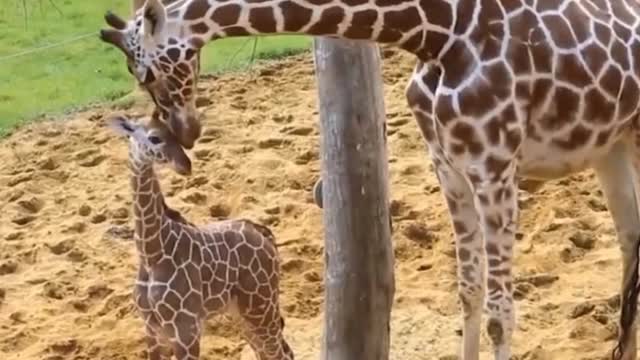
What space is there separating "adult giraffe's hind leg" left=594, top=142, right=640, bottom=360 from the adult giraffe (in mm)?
141

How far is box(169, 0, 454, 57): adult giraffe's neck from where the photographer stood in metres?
2.65

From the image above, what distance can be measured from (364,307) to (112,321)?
1.32 meters

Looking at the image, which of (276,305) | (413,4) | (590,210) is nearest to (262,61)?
(590,210)

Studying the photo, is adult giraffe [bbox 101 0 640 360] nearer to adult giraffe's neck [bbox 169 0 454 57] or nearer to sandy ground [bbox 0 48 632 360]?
adult giraffe's neck [bbox 169 0 454 57]

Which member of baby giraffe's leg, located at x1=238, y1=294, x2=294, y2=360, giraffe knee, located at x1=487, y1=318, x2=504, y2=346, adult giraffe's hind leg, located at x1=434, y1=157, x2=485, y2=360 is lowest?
baby giraffe's leg, located at x1=238, y1=294, x2=294, y2=360

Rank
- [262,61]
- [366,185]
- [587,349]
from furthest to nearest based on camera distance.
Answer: [262,61]
[587,349]
[366,185]

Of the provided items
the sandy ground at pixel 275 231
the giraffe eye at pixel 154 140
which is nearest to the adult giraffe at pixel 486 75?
the giraffe eye at pixel 154 140

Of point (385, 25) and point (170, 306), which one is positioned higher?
point (385, 25)

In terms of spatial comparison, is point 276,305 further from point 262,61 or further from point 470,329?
point 262,61

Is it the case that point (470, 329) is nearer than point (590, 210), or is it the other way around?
point (470, 329)

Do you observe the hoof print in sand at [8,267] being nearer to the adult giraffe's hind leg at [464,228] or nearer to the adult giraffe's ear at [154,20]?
the adult giraffe's hind leg at [464,228]

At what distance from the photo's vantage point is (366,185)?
3.69m

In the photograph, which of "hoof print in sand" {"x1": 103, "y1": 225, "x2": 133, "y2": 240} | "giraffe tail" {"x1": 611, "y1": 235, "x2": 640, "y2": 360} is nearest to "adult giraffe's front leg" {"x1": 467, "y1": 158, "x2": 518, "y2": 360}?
"giraffe tail" {"x1": 611, "y1": 235, "x2": 640, "y2": 360}

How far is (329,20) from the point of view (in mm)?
2729
